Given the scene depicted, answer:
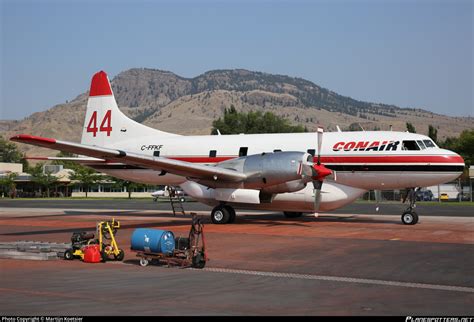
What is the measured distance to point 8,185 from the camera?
88.7 meters

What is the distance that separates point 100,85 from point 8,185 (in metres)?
63.3

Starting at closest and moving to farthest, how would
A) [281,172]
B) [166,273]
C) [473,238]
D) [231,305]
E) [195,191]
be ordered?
[231,305]
[166,273]
[473,238]
[281,172]
[195,191]

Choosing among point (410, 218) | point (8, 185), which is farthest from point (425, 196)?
point (8, 185)

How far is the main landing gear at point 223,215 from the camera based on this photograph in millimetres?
25641

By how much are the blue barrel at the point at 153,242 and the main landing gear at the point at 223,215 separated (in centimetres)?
1163

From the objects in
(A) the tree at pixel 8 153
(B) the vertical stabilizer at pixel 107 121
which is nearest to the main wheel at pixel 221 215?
(B) the vertical stabilizer at pixel 107 121

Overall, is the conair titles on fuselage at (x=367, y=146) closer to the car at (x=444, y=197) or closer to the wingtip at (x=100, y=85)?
the wingtip at (x=100, y=85)

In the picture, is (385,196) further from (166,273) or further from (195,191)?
(166,273)

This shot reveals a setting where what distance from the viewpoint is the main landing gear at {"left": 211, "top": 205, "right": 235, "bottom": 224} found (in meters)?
25.6

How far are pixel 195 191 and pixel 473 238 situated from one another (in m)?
12.2

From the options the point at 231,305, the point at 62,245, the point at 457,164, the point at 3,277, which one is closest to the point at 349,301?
the point at 231,305

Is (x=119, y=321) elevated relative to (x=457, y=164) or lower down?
lower down

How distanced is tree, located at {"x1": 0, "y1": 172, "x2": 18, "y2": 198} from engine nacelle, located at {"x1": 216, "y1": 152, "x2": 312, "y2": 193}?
7001 cm

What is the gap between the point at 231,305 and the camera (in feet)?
30.0
